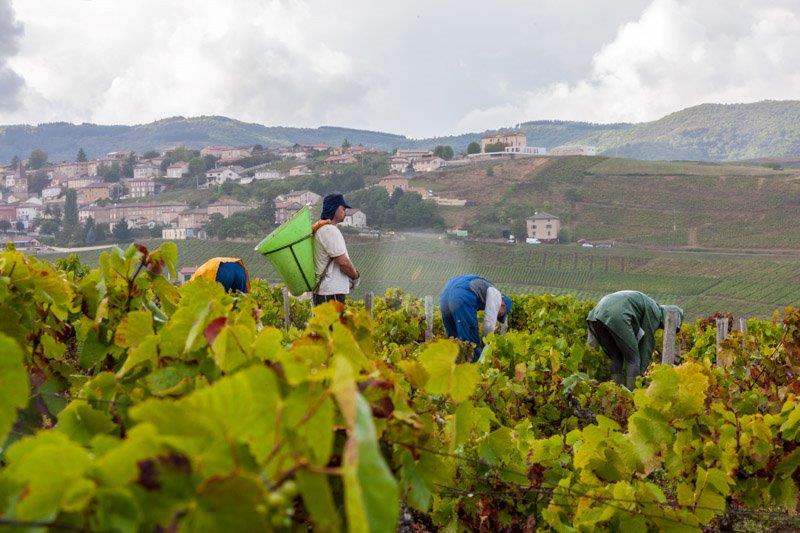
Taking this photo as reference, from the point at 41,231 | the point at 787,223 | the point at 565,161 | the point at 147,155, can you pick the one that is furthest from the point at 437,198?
the point at 147,155

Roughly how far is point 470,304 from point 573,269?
184 feet

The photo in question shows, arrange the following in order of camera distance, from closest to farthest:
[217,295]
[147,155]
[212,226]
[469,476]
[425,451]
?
[425,451], [217,295], [469,476], [212,226], [147,155]

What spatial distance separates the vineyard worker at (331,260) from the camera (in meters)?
6.08

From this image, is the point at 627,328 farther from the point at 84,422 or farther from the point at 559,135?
the point at 559,135

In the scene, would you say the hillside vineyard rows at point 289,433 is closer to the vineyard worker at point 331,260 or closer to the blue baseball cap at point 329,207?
the vineyard worker at point 331,260

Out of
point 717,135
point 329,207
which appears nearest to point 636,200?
point 329,207

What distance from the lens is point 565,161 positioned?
304ft

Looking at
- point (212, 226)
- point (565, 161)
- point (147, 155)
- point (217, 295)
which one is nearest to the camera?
point (217, 295)

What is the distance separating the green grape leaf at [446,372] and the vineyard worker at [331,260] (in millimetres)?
4383

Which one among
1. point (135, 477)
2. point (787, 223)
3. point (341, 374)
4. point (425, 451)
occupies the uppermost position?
point (341, 374)

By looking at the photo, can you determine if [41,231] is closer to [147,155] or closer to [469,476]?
[147,155]

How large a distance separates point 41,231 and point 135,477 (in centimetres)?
8561

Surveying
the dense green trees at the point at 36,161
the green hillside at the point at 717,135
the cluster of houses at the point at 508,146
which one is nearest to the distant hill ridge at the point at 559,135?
the green hillside at the point at 717,135

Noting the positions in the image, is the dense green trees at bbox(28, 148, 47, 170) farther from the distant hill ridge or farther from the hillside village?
the distant hill ridge
